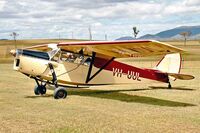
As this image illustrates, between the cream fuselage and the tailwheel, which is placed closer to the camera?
the cream fuselage

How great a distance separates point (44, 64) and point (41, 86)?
1.79m

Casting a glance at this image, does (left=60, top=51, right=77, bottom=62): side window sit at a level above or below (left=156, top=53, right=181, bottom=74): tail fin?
above

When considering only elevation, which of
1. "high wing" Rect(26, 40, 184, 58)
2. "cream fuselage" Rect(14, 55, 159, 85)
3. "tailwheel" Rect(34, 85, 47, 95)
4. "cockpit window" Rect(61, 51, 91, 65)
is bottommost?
"tailwheel" Rect(34, 85, 47, 95)

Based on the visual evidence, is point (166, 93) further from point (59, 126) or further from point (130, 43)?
point (59, 126)

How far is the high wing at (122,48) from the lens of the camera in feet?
43.9

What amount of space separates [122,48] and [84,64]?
2575mm

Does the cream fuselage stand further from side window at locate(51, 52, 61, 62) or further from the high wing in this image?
the high wing

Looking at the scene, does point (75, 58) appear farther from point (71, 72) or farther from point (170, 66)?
point (170, 66)

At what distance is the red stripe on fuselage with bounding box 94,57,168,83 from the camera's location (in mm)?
17286

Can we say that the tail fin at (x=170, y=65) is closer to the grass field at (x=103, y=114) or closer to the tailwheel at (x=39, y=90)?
the grass field at (x=103, y=114)

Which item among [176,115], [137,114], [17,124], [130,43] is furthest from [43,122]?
[130,43]

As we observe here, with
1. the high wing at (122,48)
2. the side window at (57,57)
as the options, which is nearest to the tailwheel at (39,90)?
the side window at (57,57)

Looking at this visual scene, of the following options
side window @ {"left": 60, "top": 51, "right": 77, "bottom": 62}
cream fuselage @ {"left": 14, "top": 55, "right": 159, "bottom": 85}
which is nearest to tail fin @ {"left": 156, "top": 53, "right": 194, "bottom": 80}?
cream fuselage @ {"left": 14, "top": 55, "right": 159, "bottom": 85}

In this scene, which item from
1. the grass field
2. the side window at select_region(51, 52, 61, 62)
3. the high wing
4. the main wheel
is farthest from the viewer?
the side window at select_region(51, 52, 61, 62)
